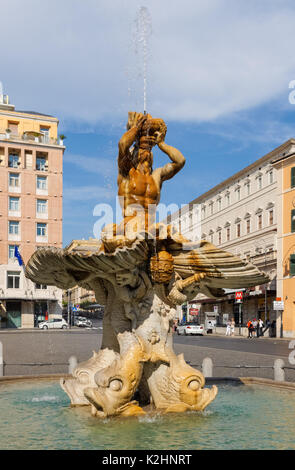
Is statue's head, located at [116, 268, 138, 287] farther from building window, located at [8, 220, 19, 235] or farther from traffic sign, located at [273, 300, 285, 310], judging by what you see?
building window, located at [8, 220, 19, 235]

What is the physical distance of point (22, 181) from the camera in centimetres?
5384

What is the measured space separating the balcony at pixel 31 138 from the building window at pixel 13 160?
5.19 ft

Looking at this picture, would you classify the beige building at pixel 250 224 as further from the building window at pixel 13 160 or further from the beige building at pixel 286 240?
the building window at pixel 13 160

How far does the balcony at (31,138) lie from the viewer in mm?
53781

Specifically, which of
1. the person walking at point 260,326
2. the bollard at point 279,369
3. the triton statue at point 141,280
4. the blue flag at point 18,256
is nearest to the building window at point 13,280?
the blue flag at point 18,256

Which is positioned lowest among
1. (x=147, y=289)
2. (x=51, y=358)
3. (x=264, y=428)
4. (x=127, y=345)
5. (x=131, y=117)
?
(x=51, y=358)

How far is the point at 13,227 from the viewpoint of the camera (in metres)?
53.1

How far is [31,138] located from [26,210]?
25.0 feet

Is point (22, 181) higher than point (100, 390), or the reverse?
point (22, 181)

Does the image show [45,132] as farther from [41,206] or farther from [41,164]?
[41,206]

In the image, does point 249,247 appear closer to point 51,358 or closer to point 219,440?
point 51,358

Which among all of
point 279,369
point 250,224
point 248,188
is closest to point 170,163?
point 279,369
